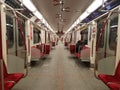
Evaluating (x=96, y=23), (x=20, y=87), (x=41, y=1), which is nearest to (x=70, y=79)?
(x=20, y=87)

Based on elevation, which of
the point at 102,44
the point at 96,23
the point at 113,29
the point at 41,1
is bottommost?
the point at 102,44

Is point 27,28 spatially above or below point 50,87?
above

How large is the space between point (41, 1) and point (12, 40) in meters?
2.64

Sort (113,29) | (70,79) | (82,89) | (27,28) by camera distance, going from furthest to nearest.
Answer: (27,28)
(70,79)
(113,29)
(82,89)

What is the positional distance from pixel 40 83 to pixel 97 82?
1689 millimetres

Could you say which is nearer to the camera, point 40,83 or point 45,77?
Result: point 40,83

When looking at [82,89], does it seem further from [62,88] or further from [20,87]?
[20,87]

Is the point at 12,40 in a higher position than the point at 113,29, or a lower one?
lower

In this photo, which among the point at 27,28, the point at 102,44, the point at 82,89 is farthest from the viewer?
the point at 27,28

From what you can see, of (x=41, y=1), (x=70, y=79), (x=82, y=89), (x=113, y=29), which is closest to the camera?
(x=82, y=89)

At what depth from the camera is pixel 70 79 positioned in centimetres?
425

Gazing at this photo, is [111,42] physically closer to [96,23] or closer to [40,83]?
[96,23]

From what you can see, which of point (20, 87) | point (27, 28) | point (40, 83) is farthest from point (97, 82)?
point (27, 28)

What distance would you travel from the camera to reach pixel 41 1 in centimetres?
586
